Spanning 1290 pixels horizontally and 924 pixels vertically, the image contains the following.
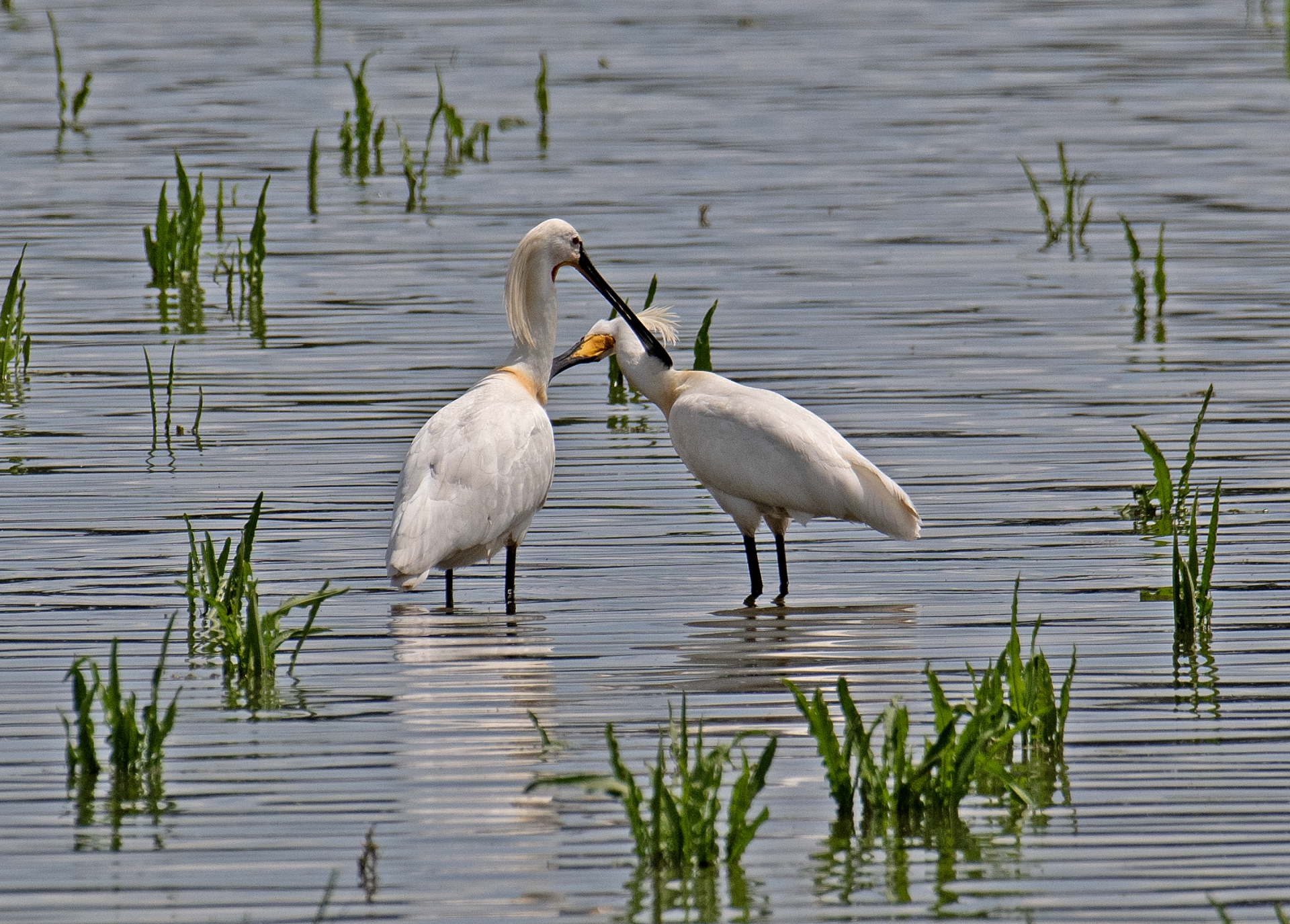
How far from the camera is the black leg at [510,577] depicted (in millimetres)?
7641

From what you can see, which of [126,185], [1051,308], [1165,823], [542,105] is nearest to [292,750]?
[1165,823]

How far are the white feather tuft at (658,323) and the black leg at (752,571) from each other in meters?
1.24

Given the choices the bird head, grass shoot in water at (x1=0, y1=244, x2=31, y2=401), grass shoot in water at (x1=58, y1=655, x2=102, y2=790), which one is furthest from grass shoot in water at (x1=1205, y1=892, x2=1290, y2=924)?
grass shoot in water at (x1=0, y1=244, x2=31, y2=401)

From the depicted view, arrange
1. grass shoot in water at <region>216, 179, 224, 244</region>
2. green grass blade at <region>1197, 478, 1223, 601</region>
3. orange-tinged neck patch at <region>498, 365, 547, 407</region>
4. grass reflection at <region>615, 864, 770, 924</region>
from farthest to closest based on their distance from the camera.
Answer: grass shoot in water at <region>216, 179, 224, 244</region>
orange-tinged neck patch at <region>498, 365, 547, 407</region>
green grass blade at <region>1197, 478, 1223, 601</region>
grass reflection at <region>615, 864, 770, 924</region>

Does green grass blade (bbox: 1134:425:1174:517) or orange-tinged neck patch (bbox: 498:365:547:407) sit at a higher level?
orange-tinged neck patch (bbox: 498:365:547:407)

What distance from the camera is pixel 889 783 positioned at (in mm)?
5352

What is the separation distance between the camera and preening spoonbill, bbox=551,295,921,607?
26.5 ft

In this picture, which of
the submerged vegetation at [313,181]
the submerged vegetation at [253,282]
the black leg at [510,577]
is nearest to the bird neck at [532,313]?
the black leg at [510,577]

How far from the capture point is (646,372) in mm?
9219

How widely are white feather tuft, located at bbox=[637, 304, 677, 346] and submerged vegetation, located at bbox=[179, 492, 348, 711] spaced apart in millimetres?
3073

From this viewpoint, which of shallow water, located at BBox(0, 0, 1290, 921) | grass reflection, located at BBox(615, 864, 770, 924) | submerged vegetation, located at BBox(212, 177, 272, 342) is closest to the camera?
grass reflection, located at BBox(615, 864, 770, 924)

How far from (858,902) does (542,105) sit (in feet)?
49.1

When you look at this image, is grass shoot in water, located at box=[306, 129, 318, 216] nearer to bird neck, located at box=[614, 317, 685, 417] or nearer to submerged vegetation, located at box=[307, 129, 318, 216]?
submerged vegetation, located at box=[307, 129, 318, 216]

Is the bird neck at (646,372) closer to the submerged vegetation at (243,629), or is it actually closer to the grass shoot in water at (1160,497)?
the grass shoot in water at (1160,497)
